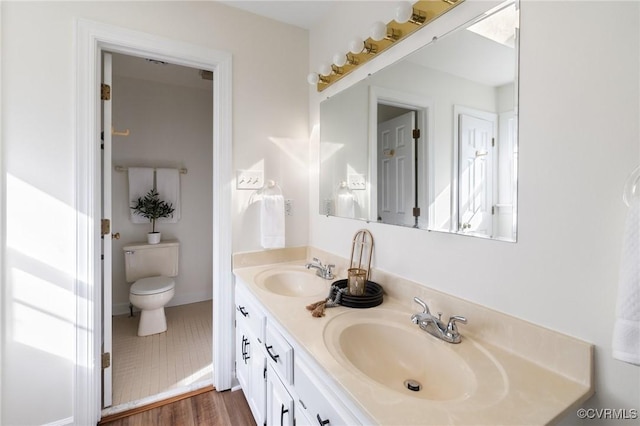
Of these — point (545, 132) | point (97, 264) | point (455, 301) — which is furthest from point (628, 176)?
point (97, 264)

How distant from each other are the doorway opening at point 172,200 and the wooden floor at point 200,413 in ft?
0.69

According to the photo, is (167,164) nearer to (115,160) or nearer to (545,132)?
(115,160)

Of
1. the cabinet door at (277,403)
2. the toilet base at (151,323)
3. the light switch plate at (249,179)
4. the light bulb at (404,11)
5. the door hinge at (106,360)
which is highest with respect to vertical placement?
the light bulb at (404,11)

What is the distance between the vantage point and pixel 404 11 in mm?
1126

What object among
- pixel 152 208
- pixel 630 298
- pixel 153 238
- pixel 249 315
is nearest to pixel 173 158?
pixel 152 208

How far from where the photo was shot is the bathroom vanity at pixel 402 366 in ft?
2.23

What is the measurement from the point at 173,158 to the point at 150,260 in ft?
3.62

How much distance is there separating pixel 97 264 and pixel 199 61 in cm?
129

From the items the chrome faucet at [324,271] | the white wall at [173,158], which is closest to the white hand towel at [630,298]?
the chrome faucet at [324,271]

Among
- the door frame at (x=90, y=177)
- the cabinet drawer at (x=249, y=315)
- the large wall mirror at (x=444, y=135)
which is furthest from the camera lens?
the door frame at (x=90, y=177)

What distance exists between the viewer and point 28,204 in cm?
139

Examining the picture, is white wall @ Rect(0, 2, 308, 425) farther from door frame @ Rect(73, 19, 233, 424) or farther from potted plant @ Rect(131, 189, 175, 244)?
potted plant @ Rect(131, 189, 175, 244)

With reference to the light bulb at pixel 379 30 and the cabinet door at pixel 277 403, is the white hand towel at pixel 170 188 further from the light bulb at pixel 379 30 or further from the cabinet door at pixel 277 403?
the light bulb at pixel 379 30

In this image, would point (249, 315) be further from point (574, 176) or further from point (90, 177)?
point (574, 176)
